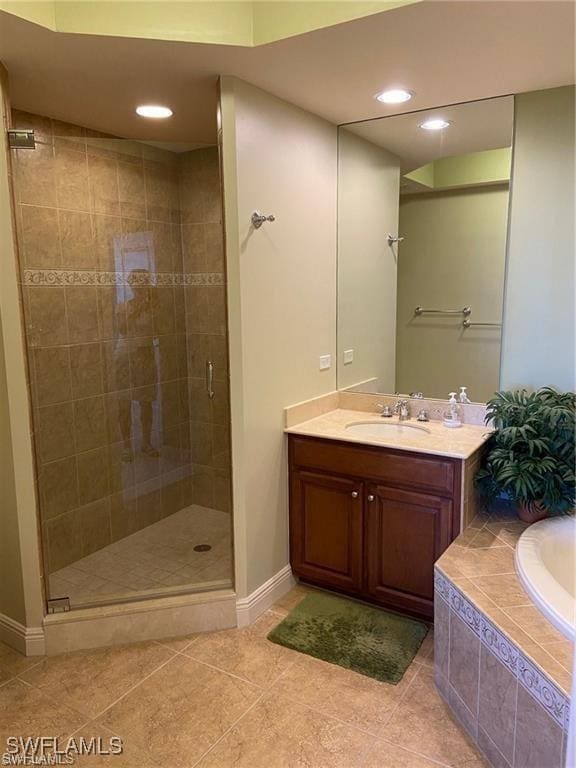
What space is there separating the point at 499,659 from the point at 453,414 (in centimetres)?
136

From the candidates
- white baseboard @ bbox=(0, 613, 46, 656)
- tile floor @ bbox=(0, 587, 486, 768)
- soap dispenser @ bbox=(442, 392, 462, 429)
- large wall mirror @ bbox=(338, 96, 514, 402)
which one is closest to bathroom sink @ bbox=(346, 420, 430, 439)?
soap dispenser @ bbox=(442, 392, 462, 429)

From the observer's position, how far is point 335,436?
277cm

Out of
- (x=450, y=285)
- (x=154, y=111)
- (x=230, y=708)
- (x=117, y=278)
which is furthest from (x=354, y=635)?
(x=154, y=111)

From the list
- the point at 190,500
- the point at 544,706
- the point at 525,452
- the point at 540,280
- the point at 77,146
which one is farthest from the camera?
the point at 190,500

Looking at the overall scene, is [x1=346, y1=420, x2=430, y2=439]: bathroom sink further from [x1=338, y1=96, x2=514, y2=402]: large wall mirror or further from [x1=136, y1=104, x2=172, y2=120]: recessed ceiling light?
[x1=136, y1=104, x2=172, y2=120]: recessed ceiling light

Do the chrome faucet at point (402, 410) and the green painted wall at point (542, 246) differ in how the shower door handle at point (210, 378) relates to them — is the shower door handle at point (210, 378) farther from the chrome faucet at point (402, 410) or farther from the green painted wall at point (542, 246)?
the green painted wall at point (542, 246)

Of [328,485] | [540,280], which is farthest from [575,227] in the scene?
[328,485]

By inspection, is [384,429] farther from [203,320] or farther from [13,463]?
[13,463]

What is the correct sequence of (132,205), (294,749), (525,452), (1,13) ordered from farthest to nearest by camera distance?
(132,205), (525,452), (294,749), (1,13)

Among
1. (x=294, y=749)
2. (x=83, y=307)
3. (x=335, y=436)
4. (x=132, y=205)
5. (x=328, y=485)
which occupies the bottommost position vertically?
(x=294, y=749)

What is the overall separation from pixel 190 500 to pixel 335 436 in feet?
3.93

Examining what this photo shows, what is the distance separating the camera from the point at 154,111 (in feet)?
9.21

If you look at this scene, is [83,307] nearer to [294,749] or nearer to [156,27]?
[156,27]

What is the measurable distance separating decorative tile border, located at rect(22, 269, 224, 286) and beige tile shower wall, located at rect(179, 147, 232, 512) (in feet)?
0.10
